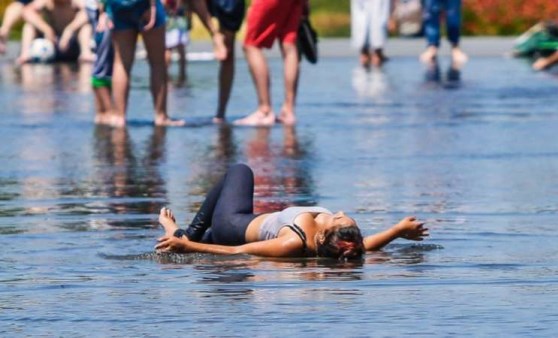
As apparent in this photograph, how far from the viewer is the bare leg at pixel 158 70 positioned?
628 inches

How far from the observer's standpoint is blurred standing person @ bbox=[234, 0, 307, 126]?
53.9 feet

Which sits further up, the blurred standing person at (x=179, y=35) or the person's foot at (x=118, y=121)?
the person's foot at (x=118, y=121)

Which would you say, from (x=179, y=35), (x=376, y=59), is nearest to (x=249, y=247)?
(x=179, y=35)

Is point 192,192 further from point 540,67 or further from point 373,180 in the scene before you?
point 540,67

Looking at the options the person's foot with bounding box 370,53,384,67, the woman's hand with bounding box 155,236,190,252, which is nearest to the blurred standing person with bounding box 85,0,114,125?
the woman's hand with bounding box 155,236,190,252

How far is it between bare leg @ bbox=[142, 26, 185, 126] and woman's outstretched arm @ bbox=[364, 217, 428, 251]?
6695 mm

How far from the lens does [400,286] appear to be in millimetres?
8383

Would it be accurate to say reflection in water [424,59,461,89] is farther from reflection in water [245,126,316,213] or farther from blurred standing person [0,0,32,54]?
blurred standing person [0,0,32,54]

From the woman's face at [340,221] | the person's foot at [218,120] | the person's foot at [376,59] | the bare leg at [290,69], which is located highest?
the woman's face at [340,221]

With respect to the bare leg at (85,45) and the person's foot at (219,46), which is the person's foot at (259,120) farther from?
the bare leg at (85,45)

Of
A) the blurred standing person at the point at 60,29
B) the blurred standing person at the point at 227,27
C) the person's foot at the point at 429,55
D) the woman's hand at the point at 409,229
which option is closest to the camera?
the woman's hand at the point at 409,229

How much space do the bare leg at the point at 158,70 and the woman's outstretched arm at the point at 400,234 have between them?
6.70 m

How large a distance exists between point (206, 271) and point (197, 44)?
22.7 m

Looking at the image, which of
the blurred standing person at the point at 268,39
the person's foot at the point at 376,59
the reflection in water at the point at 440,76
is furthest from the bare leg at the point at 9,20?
the blurred standing person at the point at 268,39
